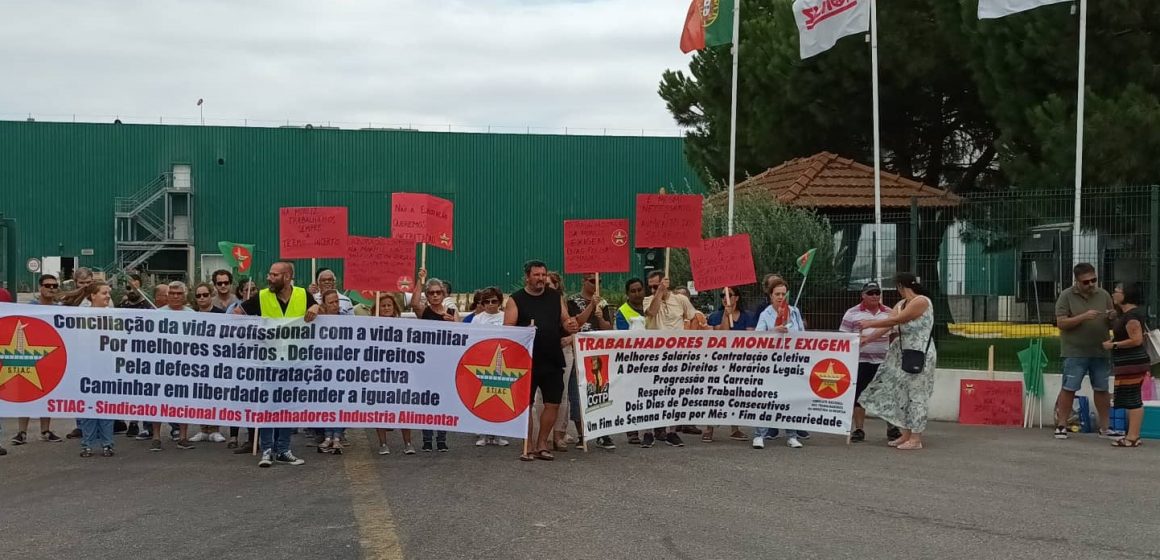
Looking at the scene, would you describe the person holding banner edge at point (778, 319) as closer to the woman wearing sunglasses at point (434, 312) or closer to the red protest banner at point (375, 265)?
the woman wearing sunglasses at point (434, 312)

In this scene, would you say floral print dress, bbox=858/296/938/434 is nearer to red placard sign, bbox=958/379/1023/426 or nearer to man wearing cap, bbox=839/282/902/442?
man wearing cap, bbox=839/282/902/442

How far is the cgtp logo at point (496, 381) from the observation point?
10.8 metres

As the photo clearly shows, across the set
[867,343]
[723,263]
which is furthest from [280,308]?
[867,343]

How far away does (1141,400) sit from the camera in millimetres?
12195

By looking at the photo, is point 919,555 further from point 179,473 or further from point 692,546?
point 179,473

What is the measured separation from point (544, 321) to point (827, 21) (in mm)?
11039

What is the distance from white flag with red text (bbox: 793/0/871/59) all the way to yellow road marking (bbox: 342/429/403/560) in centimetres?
1170

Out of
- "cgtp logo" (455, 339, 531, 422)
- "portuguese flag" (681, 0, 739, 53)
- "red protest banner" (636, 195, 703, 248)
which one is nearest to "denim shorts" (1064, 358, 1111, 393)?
"red protest banner" (636, 195, 703, 248)

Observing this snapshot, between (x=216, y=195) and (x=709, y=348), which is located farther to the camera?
(x=216, y=195)

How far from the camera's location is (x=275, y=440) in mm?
10625

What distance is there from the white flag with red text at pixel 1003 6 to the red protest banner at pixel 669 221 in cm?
737

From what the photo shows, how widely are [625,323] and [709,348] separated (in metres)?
1.07

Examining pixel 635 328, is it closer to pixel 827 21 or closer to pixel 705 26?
pixel 827 21

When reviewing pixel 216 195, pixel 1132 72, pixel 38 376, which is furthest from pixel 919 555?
pixel 216 195
